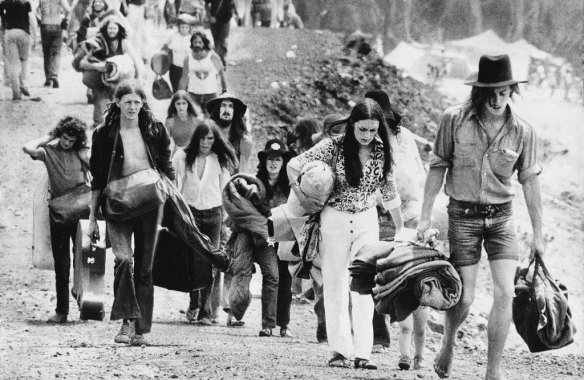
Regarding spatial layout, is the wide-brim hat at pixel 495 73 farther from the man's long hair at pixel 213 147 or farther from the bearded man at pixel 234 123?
the bearded man at pixel 234 123

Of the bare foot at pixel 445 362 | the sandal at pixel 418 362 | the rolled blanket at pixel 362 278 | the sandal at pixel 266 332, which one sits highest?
the rolled blanket at pixel 362 278

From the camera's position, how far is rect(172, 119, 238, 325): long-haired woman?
13.5 m

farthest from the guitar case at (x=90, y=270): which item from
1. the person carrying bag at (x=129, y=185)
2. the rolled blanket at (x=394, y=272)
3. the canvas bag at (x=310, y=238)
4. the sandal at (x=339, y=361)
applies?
the rolled blanket at (x=394, y=272)

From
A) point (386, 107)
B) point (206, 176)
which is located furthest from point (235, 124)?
point (386, 107)

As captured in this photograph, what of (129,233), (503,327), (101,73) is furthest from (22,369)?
(101,73)

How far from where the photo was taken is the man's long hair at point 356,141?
405 inches

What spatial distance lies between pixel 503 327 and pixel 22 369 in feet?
10.3

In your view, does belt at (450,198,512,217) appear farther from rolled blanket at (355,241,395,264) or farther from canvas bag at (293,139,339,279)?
canvas bag at (293,139,339,279)

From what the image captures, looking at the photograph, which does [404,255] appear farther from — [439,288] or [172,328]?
[172,328]

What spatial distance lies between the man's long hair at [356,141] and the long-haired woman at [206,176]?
129 inches

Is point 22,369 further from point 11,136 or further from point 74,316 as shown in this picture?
point 11,136

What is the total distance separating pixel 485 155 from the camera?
9.56m

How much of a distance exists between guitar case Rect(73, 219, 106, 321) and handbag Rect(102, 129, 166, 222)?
71 centimetres

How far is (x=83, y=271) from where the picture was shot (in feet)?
39.1
